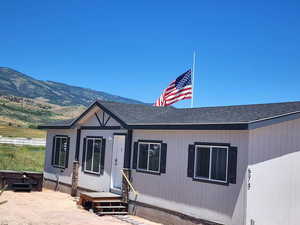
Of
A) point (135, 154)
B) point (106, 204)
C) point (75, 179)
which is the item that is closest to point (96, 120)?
point (75, 179)

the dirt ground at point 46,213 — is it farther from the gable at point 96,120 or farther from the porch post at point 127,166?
the gable at point 96,120

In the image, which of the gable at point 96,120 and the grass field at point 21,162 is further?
the grass field at point 21,162

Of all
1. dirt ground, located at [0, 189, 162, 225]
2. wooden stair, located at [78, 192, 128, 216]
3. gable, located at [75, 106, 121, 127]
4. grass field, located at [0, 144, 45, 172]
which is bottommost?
dirt ground, located at [0, 189, 162, 225]

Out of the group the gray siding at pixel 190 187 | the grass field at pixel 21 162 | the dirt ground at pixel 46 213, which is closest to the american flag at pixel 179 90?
the gray siding at pixel 190 187

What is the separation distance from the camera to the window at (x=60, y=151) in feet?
64.6

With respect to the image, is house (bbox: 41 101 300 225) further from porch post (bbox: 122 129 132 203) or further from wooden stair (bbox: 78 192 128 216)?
wooden stair (bbox: 78 192 128 216)

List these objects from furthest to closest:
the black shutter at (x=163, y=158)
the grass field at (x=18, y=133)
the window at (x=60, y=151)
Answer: the grass field at (x=18, y=133) < the window at (x=60, y=151) < the black shutter at (x=163, y=158)

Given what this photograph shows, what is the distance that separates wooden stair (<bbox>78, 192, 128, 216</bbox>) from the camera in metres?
14.3

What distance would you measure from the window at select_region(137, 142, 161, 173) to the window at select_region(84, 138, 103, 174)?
3.13 meters

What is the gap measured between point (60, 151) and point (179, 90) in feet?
22.2

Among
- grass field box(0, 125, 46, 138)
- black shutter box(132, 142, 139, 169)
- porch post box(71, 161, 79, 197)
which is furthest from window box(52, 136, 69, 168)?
grass field box(0, 125, 46, 138)

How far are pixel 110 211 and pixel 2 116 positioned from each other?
103 m

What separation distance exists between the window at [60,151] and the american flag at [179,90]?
523cm

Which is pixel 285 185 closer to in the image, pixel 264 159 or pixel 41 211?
pixel 264 159
